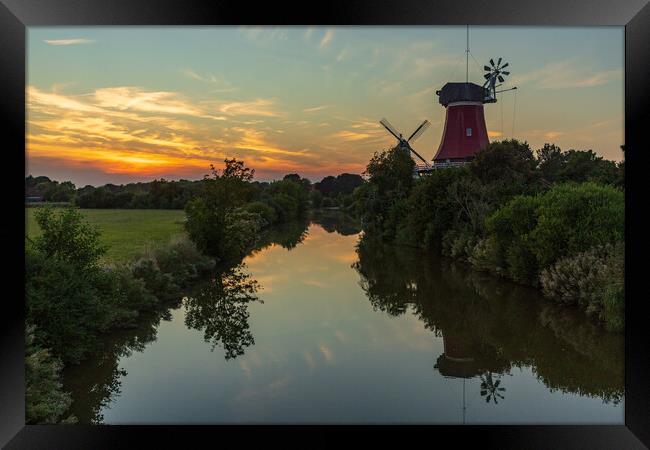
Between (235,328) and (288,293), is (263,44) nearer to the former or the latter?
(288,293)

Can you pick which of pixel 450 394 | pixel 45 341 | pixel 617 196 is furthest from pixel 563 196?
pixel 45 341

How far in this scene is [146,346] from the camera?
8.14 metres

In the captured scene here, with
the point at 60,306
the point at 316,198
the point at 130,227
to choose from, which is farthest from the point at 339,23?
the point at 316,198

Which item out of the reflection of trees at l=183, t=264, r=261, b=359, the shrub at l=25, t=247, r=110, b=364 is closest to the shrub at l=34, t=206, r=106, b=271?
the shrub at l=25, t=247, r=110, b=364

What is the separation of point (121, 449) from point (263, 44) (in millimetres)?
11957

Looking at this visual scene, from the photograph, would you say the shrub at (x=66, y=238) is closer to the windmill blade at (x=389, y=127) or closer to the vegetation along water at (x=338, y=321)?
the vegetation along water at (x=338, y=321)

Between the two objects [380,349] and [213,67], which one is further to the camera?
[213,67]

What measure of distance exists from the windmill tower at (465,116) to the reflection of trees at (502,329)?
14.8 metres

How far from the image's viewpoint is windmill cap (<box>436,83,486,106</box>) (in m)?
30.0

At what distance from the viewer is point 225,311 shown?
10969mm

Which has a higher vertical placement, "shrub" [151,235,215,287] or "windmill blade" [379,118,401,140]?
"windmill blade" [379,118,401,140]

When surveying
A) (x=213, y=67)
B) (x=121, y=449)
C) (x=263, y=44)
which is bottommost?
(x=121, y=449)

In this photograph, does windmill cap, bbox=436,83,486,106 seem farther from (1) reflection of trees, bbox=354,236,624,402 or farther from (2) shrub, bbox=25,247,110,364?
(2) shrub, bbox=25,247,110,364

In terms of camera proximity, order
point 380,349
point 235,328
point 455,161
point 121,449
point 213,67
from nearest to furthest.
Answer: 1. point 121,449
2. point 380,349
3. point 235,328
4. point 213,67
5. point 455,161
